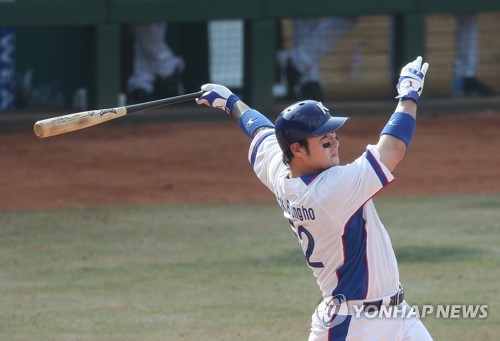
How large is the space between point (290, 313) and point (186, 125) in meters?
8.02

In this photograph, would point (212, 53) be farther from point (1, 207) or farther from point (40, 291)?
point (40, 291)

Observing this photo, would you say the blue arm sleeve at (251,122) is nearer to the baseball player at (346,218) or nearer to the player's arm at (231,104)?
the player's arm at (231,104)

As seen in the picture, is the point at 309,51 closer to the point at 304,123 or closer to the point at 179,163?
the point at 179,163

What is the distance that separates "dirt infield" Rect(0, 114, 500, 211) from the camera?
36.0 ft

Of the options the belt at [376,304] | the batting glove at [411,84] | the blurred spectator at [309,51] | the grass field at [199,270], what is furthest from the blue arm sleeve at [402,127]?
the blurred spectator at [309,51]

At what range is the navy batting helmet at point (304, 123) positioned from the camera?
386cm

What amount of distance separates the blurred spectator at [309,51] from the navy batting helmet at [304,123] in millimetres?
11926

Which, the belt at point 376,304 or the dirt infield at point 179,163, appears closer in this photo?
the belt at point 376,304

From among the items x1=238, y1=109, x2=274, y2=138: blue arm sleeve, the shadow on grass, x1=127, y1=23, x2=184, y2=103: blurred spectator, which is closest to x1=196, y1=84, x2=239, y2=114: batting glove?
x1=238, y1=109, x2=274, y2=138: blue arm sleeve

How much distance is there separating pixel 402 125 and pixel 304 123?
380 mm

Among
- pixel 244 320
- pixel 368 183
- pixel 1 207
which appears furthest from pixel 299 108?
pixel 1 207

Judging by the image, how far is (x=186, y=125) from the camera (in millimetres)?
14352

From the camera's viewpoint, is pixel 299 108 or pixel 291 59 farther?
pixel 291 59

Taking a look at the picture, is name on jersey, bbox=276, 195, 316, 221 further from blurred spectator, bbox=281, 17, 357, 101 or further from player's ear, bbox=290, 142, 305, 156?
blurred spectator, bbox=281, 17, 357, 101
